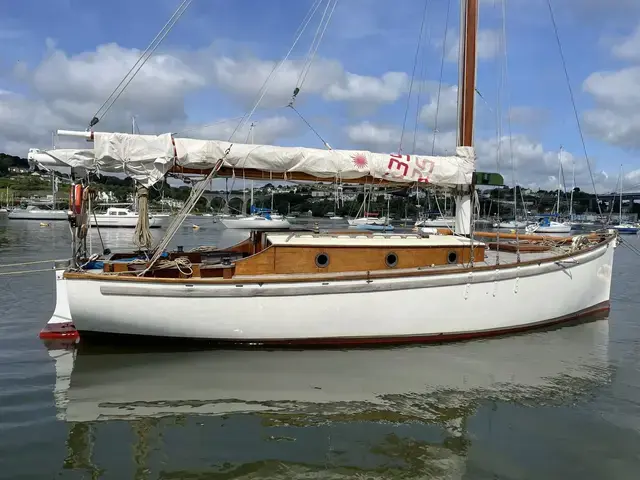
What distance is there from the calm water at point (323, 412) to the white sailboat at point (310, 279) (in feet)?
1.44

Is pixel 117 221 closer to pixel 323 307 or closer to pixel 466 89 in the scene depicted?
pixel 466 89

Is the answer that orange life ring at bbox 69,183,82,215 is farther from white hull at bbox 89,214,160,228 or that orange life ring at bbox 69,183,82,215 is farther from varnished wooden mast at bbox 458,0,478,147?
white hull at bbox 89,214,160,228

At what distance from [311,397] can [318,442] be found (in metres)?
1.15

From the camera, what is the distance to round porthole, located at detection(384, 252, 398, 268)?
8.52 m

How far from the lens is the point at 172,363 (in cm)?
743

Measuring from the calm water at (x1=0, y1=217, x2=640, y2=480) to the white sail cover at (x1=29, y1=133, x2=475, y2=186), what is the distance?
3.05 meters

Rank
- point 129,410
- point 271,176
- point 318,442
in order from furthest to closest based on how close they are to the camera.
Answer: point 271,176
point 129,410
point 318,442

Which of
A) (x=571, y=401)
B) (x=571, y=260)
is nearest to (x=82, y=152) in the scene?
(x=571, y=401)

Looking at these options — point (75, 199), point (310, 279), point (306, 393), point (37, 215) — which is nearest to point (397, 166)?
point (310, 279)

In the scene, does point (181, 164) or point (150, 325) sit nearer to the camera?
point (150, 325)

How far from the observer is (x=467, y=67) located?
1007cm

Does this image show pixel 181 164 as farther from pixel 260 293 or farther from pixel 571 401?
pixel 571 401

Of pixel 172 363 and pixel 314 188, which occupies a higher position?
pixel 314 188

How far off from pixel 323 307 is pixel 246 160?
9.54 ft
